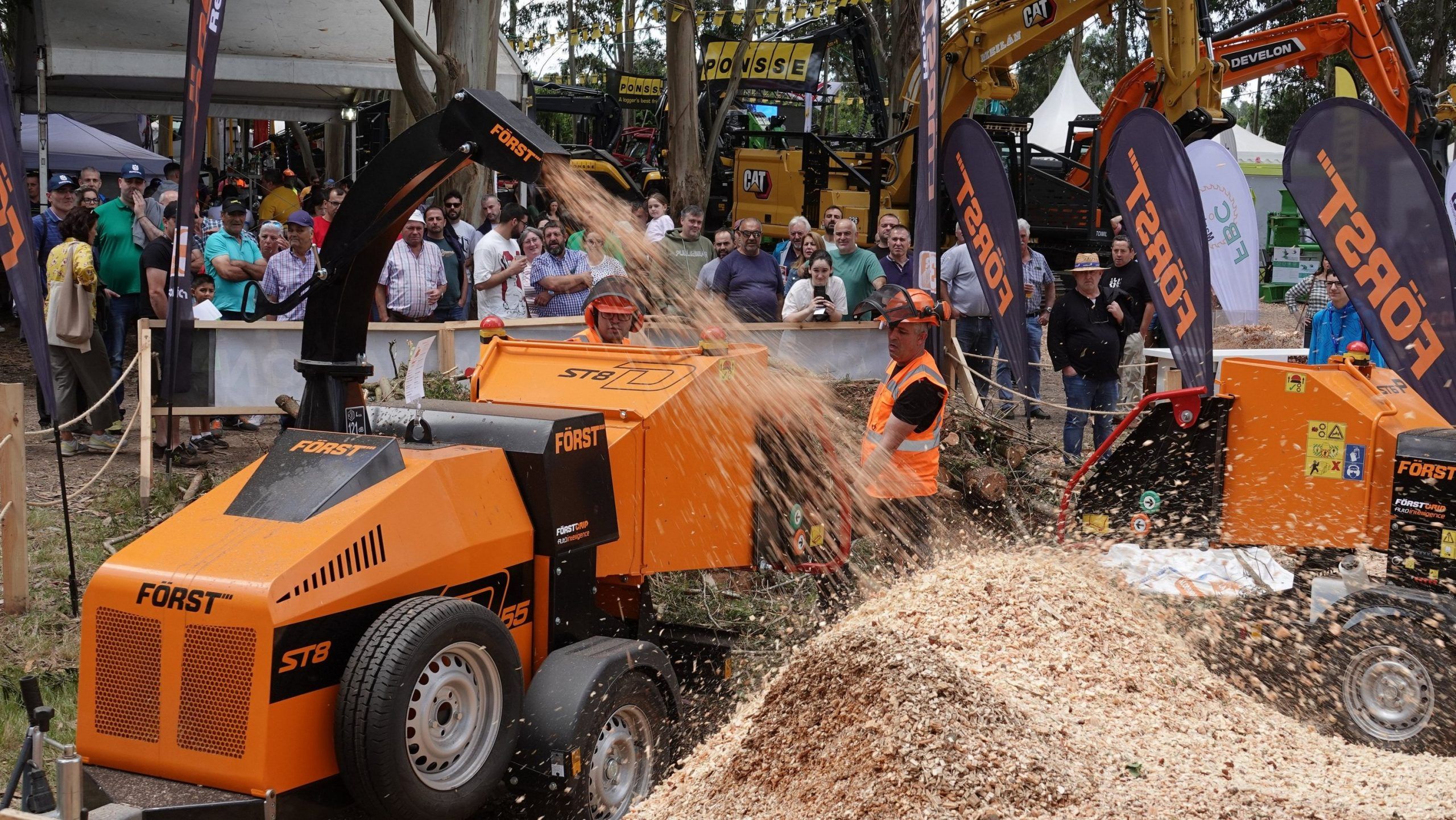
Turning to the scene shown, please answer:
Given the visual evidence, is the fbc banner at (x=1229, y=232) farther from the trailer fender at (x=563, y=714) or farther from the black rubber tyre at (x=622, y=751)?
the trailer fender at (x=563, y=714)

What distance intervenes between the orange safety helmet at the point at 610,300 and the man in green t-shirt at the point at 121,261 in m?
6.09

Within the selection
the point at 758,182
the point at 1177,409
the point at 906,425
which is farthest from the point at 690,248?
the point at 1177,409

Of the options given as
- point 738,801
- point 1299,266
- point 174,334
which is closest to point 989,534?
point 738,801

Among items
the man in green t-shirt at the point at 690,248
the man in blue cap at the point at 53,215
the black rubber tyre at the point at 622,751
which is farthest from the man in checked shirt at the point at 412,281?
the black rubber tyre at the point at 622,751

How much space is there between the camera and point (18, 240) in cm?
611

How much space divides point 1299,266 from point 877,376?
22.1 m

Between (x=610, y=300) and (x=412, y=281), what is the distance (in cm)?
405

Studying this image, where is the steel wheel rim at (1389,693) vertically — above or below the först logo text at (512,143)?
below

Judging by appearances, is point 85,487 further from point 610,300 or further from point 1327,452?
point 1327,452

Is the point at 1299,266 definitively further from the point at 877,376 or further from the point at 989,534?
the point at 989,534

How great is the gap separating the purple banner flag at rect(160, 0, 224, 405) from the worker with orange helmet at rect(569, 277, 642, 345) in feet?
9.17

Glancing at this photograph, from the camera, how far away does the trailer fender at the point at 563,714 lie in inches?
160

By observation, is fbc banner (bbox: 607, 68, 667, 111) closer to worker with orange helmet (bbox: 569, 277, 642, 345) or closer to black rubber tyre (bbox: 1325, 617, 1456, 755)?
worker with orange helmet (bbox: 569, 277, 642, 345)

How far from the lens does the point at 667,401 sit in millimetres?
4984
